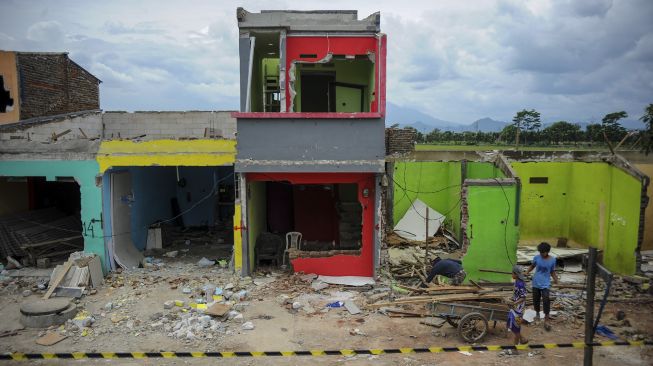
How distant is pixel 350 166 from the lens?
38.2ft

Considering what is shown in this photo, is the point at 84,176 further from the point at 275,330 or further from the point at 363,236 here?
the point at 363,236

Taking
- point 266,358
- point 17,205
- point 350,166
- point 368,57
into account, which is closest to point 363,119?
point 350,166

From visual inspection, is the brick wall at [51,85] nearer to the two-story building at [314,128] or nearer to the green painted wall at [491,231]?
the two-story building at [314,128]

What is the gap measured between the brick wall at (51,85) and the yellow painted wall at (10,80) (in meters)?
0.14

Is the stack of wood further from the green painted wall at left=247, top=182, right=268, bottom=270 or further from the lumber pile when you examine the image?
the green painted wall at left=247, top=182, right=268, bottom=270

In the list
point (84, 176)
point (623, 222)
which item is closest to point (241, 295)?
point (84, 176)

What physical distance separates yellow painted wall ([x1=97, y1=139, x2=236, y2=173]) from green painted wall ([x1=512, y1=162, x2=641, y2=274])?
34.7 ft

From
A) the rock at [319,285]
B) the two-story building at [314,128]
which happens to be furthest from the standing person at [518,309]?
the rock at [319,285]

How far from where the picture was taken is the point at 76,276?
11258mm

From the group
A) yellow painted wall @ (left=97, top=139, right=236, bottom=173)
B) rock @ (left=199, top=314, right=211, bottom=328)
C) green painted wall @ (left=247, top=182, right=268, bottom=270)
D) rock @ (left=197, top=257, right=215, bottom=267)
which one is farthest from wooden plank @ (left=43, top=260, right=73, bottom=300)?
green painted wall @ (left=247, top=182, right=268, bottom=270)

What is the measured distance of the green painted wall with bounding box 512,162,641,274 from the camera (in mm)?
12211

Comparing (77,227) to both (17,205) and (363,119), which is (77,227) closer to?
(17,205)

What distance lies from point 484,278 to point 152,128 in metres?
12.8

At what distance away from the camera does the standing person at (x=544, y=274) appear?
8641mm
